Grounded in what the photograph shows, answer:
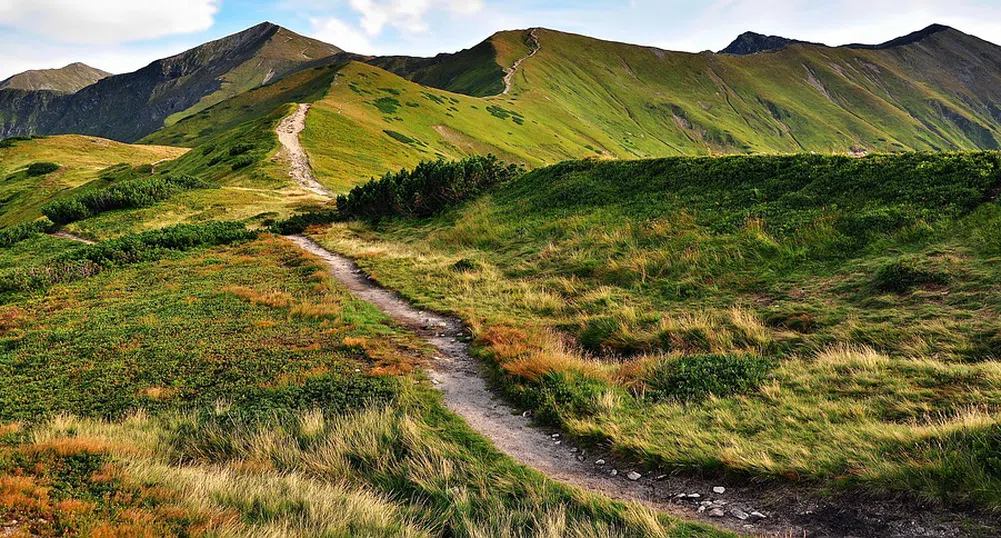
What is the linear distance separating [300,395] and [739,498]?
7265 mm

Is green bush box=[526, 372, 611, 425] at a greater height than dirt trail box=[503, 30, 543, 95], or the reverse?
dirt trail box=[503, 30, 543, 95]

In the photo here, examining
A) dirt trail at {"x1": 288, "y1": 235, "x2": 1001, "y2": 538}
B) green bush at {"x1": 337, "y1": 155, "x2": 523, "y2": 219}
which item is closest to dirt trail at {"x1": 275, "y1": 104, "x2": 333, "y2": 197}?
green bush at {"x1": 337, "y1": 155, "x2": 523, "y2": 219}

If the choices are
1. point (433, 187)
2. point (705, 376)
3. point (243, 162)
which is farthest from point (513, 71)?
point (705, 376)

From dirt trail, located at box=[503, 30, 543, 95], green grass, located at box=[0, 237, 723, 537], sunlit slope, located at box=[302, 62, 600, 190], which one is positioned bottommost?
green grass, located at box=[0, 237, 723, 537]

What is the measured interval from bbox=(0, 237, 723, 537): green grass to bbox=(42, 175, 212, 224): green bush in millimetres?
31426

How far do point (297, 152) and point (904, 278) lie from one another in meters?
63.5

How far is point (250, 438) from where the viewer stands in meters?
7.50

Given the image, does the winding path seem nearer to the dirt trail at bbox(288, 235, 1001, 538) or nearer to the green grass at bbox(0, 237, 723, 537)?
the dirt trail at bbox(288, 235, 1001, 538)

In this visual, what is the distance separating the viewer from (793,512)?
5500 mm

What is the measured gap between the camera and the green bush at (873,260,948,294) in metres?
11.1

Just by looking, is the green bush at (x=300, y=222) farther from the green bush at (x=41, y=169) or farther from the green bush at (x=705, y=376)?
the green bush at (x=41, y=169)

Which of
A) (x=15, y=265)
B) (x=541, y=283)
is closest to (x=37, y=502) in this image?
(x=541, y=283)

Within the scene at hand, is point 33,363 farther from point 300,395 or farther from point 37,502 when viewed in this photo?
point 37,502

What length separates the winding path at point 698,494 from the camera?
16.5ft
